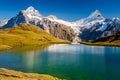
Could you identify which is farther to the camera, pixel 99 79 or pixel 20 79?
pixel 99 79

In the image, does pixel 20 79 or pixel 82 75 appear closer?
pixel 20 79

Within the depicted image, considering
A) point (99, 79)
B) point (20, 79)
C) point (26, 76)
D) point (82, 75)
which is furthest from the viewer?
point (82, 75)

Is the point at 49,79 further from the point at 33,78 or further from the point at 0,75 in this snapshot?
the point at 0,75

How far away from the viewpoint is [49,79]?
6084cm

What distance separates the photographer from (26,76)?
59906mm

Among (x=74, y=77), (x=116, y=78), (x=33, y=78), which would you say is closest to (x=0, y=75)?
(x=33, y=78)

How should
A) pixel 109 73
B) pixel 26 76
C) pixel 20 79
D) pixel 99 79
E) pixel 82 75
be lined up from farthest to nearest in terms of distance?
pixel 109 73
pixel 82 75
pixel 99 79
pixel 26 76
pixel 20 79

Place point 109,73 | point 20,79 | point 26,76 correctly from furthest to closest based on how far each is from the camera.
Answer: point 109,73 → point 26,76 → point 20,79

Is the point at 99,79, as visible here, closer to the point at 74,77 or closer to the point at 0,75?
the point at 74,77

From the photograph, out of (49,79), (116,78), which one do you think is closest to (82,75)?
(116,78)

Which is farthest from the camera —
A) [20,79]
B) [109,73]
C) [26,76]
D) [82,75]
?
[109,73]

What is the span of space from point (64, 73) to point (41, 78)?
2095cm

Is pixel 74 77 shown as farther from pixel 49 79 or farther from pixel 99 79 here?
pixel 49 79

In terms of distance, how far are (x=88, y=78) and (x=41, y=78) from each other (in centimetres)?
1749
